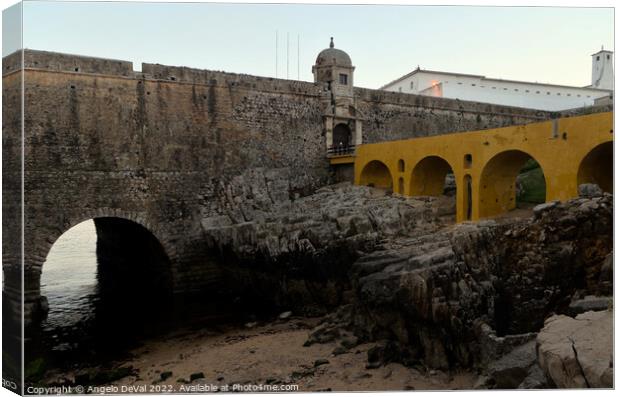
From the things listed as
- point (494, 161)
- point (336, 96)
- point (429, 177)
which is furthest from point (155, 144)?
point (494, 161)

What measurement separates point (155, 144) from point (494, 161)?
12.5 metres

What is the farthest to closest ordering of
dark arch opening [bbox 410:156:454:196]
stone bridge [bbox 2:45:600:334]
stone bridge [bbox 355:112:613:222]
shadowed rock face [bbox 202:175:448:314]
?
1. dark arch opening [bbox 410:156:454:196]
2. stone bridge [bbox 2:45:600:334]
3. shadowed rock face [bbox 202:175:448:314]
4. stone bridge [bbox 355:112:613:222]

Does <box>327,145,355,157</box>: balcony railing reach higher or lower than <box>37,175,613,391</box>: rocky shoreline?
higher

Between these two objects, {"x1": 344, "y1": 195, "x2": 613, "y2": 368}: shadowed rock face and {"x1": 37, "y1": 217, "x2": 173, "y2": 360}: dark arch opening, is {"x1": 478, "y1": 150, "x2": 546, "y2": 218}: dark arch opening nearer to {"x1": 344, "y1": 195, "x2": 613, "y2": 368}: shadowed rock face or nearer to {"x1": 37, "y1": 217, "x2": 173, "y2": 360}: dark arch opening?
{"x1": 344, "y1": 195, "x2": 613, "y2": 368}: shadowed rock face

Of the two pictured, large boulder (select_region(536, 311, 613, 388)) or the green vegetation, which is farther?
the green vegetation

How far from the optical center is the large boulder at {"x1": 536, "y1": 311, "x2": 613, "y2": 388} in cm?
757

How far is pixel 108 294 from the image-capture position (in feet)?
72.5

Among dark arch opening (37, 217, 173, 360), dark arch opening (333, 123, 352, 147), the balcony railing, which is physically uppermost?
dark arch opening (333, 123, 352, 147)

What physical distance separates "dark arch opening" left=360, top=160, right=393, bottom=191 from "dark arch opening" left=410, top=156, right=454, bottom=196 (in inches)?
104

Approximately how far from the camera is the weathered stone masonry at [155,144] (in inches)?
735

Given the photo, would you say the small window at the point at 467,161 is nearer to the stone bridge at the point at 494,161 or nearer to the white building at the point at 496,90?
the stone bridge at the point at 494,161

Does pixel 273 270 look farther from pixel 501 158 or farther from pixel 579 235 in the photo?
pixel 579 235

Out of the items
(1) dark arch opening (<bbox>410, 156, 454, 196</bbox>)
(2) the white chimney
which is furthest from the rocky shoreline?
(1) dark arch opening (<bbox>410, 156, 454, 196</bbox>)

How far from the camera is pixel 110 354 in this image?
15.2 m
